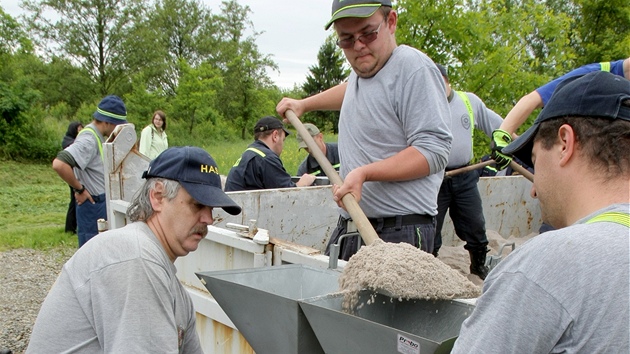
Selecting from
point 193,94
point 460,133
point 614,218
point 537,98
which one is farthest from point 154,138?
point 193,94

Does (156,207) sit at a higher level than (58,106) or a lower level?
lower

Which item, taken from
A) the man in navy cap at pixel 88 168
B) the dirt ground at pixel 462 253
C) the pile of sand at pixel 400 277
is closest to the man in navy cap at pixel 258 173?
the dirt ground at pixel 462 253

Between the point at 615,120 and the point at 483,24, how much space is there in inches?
261

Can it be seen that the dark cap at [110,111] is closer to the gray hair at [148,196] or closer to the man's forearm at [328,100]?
the man's forearm at [328,100]

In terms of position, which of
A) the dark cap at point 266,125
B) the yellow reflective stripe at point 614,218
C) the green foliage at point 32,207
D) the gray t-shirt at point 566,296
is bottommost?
the green foliage at point 32,207

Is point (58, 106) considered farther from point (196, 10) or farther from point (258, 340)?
point (258, 340)

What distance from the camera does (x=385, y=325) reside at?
1806 mm

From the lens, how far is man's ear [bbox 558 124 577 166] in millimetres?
1211

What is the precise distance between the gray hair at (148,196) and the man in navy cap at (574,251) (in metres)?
1.22

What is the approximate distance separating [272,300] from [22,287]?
18.1 ft

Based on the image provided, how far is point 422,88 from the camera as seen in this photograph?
A: 2482mm

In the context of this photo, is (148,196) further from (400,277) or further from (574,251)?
(574,251)

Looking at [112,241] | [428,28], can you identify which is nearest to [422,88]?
[112,241]

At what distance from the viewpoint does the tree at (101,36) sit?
2728 cm
